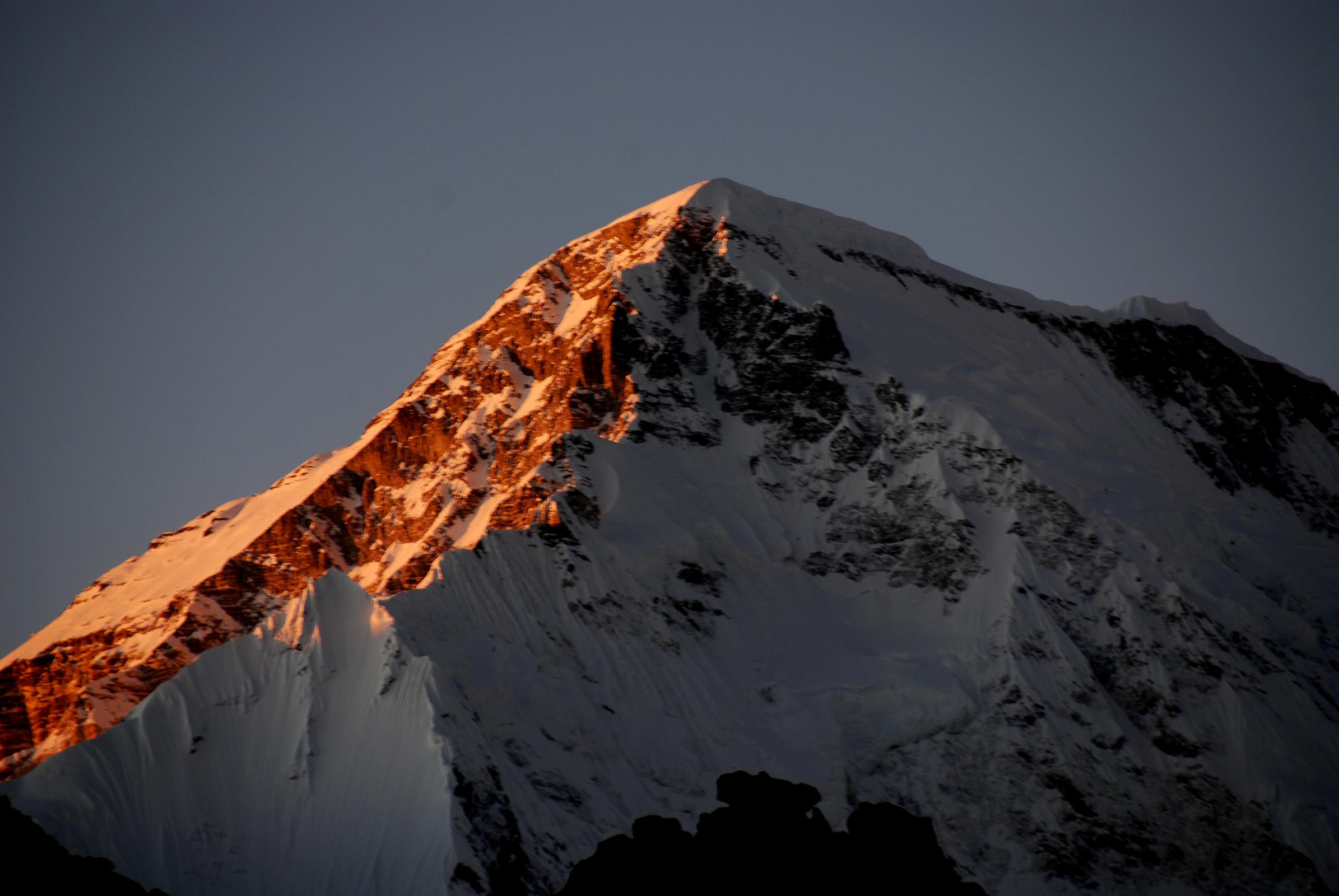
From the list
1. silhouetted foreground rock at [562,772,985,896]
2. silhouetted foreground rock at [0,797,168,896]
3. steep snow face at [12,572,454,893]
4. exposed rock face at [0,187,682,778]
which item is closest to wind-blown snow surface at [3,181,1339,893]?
steep snow face at [12,572,454,893]

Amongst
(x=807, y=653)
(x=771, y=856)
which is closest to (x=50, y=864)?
(x=771, y=856)

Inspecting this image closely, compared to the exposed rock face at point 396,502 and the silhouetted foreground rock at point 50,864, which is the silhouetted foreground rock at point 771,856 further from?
the exposed rock face at point 396,502

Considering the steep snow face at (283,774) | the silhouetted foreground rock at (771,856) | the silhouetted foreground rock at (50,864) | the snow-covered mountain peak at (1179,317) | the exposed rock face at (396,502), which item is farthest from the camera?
the snow-covered mountain peak at (1179,317)

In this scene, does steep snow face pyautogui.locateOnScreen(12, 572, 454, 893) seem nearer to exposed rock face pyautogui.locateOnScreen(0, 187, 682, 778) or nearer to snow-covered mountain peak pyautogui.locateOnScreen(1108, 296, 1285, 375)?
exposed rock face pyautogui.locateOnScreen(0, 187, 682, 778)

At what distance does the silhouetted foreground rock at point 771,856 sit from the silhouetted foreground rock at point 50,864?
17594mm

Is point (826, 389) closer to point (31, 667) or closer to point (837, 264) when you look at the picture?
point (837, 264)

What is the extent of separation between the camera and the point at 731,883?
5203 cm

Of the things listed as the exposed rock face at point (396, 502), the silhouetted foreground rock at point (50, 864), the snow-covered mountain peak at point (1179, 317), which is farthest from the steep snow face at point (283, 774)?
the snow-covered mountain peak at point (1179, 317)

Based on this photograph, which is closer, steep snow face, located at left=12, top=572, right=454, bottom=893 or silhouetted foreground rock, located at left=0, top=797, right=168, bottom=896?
silhouetted foreground rock, located at left=0, top=797, right=168, bottom=896

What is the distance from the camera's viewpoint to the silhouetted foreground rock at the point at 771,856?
52188 mm

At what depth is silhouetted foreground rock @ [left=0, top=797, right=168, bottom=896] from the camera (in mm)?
53875

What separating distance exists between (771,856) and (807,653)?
153ft

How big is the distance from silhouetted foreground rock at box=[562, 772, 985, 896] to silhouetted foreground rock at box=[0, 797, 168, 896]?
1759 cm

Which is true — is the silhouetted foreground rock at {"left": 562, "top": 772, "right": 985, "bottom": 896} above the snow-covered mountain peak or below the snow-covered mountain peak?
below
